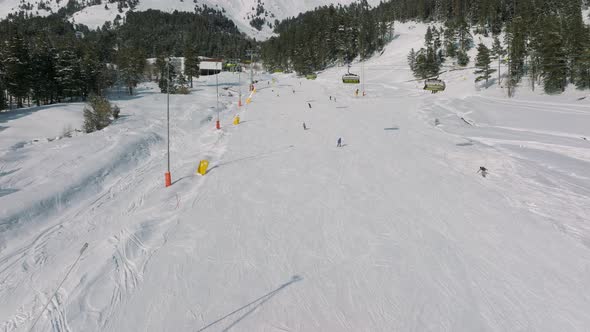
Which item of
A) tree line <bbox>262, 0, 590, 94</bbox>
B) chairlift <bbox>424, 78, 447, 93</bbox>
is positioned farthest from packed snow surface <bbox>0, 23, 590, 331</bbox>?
chairlift <bbox>424, 78, 447, 93</bbox>

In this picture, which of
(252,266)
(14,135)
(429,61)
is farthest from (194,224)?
(429,61)

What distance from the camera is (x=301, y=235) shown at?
35.2ft

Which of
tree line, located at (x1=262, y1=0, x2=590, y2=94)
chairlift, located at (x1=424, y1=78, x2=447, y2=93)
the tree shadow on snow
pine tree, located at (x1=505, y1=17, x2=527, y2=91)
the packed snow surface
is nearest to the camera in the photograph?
the tree shadow on snow

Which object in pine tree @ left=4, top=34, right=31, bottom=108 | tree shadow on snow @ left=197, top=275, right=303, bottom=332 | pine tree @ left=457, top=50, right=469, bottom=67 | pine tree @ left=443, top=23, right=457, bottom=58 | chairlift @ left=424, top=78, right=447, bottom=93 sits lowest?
tree shadow on snow @ left=197, top=275, right=303, bottom=332

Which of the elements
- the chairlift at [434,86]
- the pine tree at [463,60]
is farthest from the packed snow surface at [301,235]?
the pine tree at [463,60]

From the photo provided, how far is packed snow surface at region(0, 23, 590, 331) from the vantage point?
7.41 m

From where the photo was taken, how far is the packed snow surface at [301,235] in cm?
741

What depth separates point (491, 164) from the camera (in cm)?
1762

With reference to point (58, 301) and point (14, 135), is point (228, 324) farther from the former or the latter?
point (14, 135)

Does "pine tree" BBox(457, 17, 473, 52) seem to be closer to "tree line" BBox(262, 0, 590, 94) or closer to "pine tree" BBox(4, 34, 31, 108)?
"tree line" BBox(262, 0, 590, 94)

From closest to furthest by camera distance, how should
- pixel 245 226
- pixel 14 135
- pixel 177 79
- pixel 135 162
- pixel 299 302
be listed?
pixel 299 302 < pixel 245 226 < pixel 135 162 < pixel 14 135 < pixel 177 79

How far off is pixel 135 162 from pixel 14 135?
71.4ft

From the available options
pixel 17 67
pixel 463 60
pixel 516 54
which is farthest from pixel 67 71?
pixel 463 60

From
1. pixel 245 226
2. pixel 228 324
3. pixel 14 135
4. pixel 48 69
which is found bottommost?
pixel 228 324
